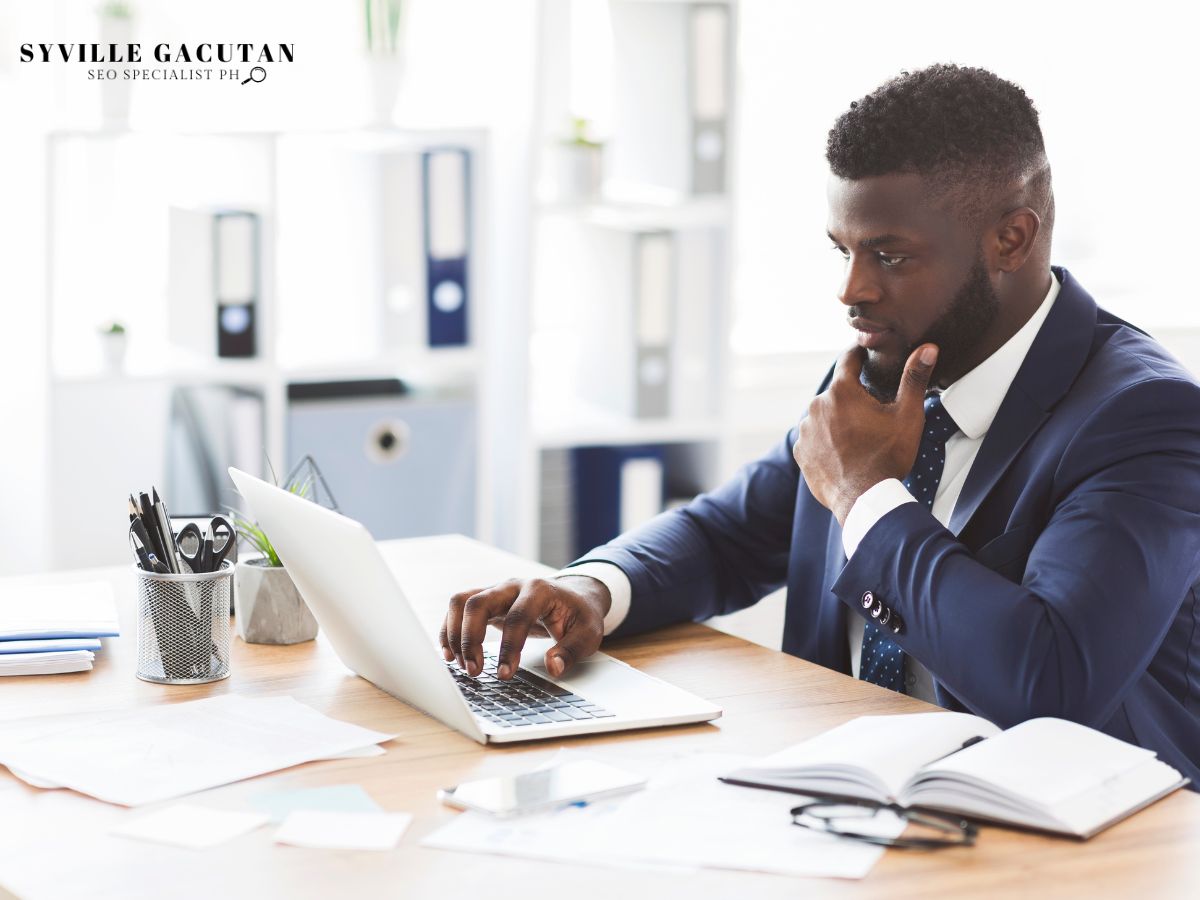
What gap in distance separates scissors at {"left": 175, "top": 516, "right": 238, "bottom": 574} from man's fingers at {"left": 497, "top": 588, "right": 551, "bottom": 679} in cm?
27

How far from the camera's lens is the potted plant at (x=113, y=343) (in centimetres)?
279

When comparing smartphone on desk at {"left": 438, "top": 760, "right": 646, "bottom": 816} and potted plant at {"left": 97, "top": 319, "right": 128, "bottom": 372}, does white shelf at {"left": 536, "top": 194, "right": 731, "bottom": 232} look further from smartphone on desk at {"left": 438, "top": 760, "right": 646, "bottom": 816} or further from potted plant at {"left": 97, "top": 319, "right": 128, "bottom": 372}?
smartphone on desk at {"left": 438, "top": 760, "right": 646, "bottom": 816}

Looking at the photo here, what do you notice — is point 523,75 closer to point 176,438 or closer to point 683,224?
point 683,224

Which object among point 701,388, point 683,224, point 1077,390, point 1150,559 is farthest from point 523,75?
point 1150,559

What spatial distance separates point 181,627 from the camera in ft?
4.65

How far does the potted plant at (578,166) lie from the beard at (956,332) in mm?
1543

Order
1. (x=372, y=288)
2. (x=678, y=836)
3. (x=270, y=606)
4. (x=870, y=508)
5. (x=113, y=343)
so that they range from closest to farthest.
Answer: (x=678, y=836) < (x=870, y=508) < (x=270, y=606) < (x=113, y=343) < (x=372, y=288)

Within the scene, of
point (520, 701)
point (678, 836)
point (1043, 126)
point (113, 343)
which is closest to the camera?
point (678, 836)

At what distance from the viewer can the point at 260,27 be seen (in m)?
3.12

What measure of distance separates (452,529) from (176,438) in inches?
21.8

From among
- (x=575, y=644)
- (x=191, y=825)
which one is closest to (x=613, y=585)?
(x=575, y=644)

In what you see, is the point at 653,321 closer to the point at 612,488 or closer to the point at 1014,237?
the point at 612,488

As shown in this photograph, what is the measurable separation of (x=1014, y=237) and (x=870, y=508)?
0.36m

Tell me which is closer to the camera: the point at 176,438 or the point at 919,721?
the point at 919,721
